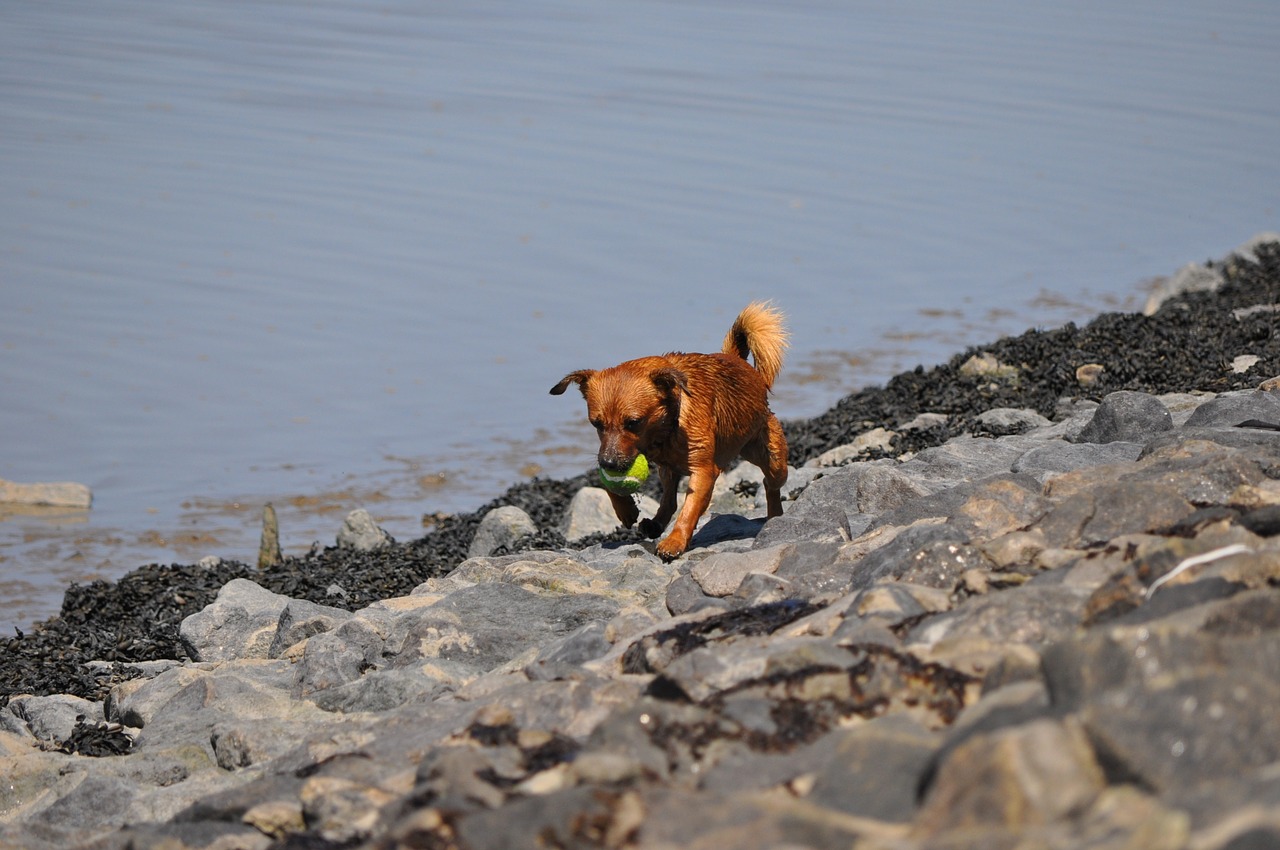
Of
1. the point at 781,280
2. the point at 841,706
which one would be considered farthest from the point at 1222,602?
the point at 781,280

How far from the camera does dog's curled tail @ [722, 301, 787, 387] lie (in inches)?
377

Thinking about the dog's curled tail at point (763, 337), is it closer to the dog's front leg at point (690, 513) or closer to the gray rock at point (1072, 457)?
the dog's front leg at point (690, 513)

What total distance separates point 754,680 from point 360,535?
696cm

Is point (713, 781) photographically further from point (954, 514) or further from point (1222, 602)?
point (954, 514)

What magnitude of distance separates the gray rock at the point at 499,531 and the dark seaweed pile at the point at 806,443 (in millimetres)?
135

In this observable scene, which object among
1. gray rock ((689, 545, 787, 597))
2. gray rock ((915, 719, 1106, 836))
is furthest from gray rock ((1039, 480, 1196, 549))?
gray rock ((915, 719, 1106, 836))

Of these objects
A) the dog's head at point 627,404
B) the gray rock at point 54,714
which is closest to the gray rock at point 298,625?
the gray rock at point 54,714

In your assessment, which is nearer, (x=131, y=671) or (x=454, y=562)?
(x=131, y=671)

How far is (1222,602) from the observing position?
420 centimetres

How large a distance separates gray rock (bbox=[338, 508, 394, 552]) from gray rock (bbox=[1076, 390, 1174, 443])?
554 centimetres

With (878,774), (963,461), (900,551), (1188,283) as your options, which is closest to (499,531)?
(963,461)

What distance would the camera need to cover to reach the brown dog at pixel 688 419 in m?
8.05

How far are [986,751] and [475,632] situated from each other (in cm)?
390

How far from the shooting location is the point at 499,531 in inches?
418
